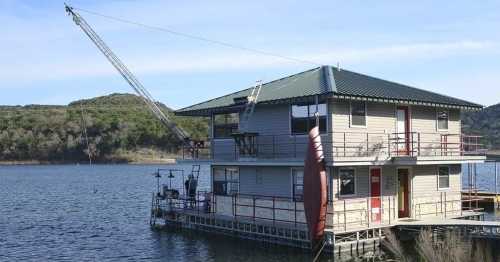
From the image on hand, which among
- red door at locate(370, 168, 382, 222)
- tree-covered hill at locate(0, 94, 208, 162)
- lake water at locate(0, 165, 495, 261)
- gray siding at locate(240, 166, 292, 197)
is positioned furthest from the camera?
tree-covered hill at locate(0, 94, 208, 162)

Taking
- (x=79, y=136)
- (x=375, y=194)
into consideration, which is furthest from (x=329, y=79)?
(x=79, y=136)

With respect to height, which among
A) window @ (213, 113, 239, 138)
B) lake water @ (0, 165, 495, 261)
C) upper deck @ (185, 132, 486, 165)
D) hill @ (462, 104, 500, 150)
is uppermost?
hill @ (462, 104, 500, 150)

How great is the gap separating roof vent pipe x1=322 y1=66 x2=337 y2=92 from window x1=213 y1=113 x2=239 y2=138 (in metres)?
5.24

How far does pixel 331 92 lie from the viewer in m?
26.7

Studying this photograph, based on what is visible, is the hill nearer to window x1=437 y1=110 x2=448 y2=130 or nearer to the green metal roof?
window x1=437 y1=110 x2=448 y2=130

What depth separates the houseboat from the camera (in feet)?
91.8

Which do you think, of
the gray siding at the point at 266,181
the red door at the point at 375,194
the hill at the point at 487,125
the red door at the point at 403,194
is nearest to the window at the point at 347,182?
the red door at the point at 375,194

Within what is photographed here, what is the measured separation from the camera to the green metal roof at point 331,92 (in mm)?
28062

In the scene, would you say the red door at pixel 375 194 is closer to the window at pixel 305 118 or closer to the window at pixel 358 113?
the window at pixel 358 113

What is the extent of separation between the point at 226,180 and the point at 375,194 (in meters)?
8.25

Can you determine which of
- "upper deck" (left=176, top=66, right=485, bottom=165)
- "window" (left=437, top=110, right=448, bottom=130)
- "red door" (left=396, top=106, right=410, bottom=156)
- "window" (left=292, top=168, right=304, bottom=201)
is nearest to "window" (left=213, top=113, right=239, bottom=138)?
"upper deck" (left=176, top=66, right=485, bottom=165)

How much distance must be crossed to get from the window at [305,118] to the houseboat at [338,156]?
1.8 inches

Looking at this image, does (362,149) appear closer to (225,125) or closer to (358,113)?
(358,113)

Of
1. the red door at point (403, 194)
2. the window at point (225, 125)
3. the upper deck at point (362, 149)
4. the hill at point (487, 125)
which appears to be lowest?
the red door at point (403, 194)
